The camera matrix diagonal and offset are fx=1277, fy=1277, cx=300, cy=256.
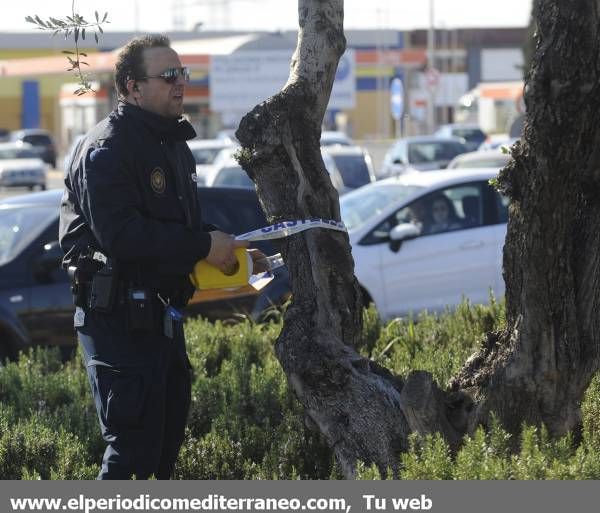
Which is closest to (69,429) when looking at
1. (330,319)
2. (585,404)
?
(330,319)

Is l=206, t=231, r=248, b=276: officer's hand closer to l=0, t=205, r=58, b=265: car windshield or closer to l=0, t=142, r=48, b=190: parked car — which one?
l=0, t=205, r=58, b=265: car windshield

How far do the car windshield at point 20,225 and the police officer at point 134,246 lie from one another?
15.5ft

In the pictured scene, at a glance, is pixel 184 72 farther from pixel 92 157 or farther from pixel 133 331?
pixel 133 331

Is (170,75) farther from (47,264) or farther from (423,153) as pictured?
(423,153)

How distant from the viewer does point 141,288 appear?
4340 millimetres

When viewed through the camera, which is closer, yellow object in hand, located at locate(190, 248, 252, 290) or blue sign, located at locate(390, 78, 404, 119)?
yellow object in hand, located at locate(190, 248, 252, 290)

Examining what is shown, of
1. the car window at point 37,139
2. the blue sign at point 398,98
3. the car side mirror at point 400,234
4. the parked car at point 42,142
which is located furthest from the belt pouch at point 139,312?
the car window at point 37,139

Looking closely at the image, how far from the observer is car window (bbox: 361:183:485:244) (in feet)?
36.3

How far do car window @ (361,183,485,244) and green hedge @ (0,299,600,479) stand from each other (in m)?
3.91

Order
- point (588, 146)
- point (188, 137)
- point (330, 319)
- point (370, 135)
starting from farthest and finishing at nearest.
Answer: point (370, 135), point (330, 319), point (188, 137), point (588, 146)

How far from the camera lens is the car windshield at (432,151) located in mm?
27500

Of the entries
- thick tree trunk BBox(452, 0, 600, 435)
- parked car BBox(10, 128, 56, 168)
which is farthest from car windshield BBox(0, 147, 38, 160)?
thick tree trunk BBox(452, 0, 600, 435)

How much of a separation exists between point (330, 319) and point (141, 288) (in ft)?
3.01

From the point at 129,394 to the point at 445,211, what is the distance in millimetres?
7168
